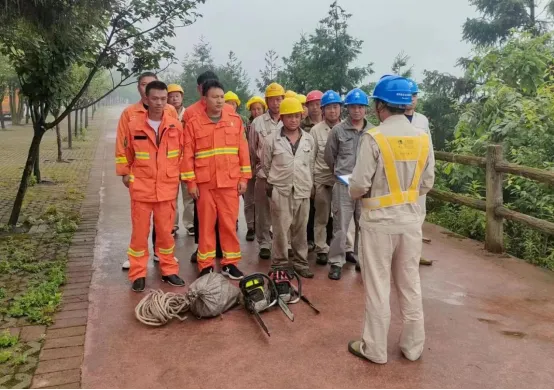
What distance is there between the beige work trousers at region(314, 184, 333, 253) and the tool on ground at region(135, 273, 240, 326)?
1605mm

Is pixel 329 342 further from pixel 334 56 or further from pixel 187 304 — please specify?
pixel 334 56

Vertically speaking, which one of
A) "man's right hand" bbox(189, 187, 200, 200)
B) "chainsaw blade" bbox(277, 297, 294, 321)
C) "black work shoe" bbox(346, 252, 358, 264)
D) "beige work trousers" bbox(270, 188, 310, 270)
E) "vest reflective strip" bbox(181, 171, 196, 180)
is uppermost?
"vest reflective strip" bbox(181, 171, 196, 180)

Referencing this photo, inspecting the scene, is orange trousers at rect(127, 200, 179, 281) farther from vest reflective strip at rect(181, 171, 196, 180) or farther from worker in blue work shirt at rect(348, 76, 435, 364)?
worker in blue work shirt at rect(348, 76, 435, 364)

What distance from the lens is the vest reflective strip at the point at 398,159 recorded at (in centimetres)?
304

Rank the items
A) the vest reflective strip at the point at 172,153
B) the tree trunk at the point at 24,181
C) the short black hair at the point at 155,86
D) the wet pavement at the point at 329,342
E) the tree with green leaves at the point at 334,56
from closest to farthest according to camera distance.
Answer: the wet pavement at the point at 329,342 < the short black hair at the point at 155,86 < the vest reflective strip at the point at 172,153 < the tree trunk at the point at 24,181 < the tree with green leaves at the point at 334,56

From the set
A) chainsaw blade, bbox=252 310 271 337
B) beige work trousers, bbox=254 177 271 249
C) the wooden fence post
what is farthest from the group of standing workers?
the wooden fence post

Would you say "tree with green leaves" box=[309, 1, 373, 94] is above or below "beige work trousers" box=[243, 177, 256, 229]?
above

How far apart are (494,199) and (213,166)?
3322 mm

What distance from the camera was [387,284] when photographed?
3152 mm

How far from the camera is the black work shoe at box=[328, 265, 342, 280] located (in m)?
4.76

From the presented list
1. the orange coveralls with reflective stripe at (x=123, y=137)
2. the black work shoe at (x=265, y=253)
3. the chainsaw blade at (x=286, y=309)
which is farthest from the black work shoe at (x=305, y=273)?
the orange coveralls with reflective stripe at (x=123, y=137)

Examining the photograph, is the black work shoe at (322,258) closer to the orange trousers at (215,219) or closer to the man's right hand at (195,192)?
the orange trousers at (215,219)

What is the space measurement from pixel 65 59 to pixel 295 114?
3157 mm

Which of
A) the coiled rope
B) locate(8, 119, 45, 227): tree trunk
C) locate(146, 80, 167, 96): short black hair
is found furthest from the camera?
locate(8, 119, 45, 227): tree trunk
